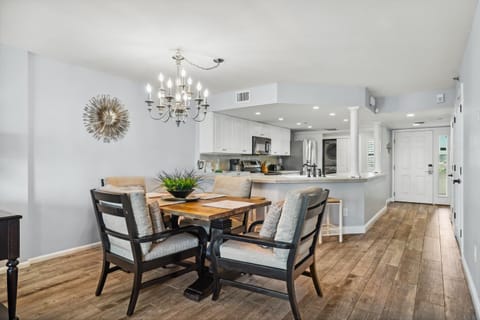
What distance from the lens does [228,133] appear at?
5613 mm

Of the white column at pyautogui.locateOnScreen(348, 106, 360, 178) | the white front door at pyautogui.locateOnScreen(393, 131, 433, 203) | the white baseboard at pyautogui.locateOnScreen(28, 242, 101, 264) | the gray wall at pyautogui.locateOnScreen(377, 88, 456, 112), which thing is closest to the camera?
the white baseboard at pyautogui.locateOnScreen(28, 242, 101, 264)

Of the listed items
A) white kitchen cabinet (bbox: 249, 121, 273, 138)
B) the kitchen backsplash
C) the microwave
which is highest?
white kitchen cabinet (bbox: 249, 121, 273, 138)

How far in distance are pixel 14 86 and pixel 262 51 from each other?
2.64m

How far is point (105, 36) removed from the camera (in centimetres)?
277

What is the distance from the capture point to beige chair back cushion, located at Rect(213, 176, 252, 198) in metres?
3.43

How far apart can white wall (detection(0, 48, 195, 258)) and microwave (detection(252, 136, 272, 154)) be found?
276cm

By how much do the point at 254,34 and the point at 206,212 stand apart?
65.7 inches

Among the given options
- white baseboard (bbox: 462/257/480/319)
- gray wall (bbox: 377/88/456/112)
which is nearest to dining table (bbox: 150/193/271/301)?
white baseboard (bbox: 462/257/480/319)

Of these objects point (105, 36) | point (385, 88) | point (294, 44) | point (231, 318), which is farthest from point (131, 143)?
point (385, 88)

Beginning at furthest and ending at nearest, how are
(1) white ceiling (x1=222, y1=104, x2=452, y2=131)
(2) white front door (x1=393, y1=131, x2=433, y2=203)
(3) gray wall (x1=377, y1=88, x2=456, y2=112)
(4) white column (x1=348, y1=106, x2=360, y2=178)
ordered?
1. (2) white front door (x1=393, y1=131, x2=433, y2=203)
2. (1) white ceiling (x1=222, y1=104, x2=452, y2=131)
3. (3) gray wall (x1=377, y1=88, x2=456, y2=112)
4. (4) white column (x1=348, y1=106, x2=360, y2=178)

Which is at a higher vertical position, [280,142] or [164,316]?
[280,142]

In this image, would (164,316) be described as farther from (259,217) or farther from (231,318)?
(259,217)

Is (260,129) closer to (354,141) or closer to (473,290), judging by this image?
(354,141)

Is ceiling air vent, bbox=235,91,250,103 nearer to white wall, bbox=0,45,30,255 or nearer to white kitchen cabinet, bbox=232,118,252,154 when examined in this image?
white kitchen cabinet, bbox=232,118,252,154
